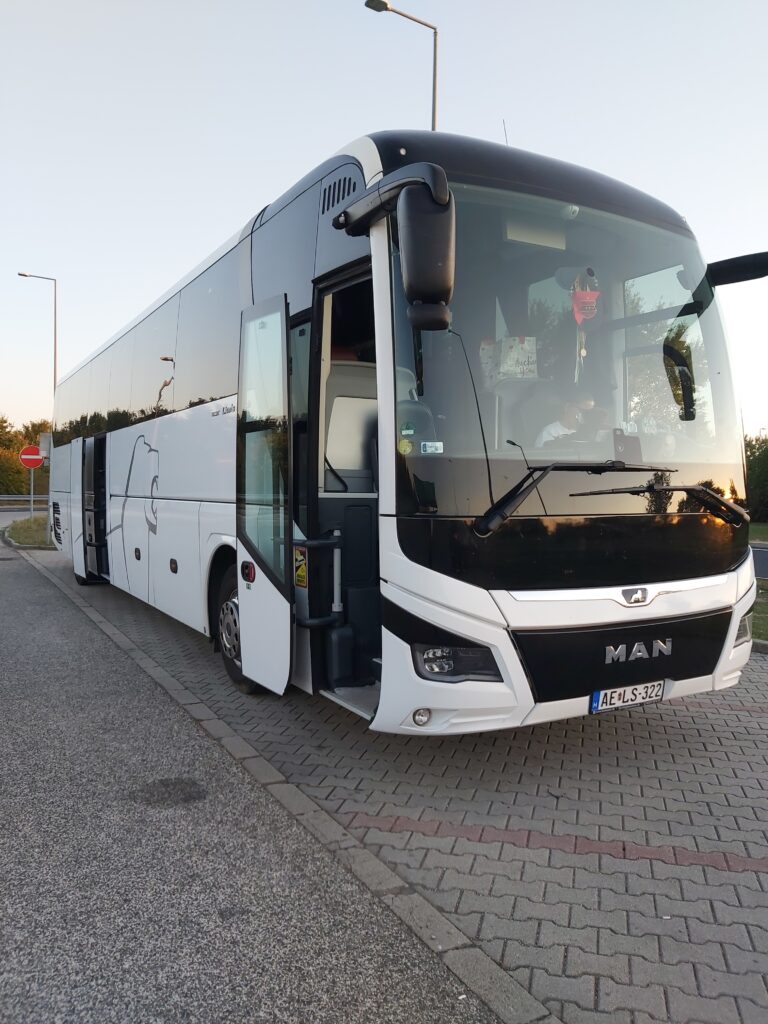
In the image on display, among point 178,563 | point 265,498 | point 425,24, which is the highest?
point 425,24

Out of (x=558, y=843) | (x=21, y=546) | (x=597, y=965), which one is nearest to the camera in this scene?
(x=597, y=965)

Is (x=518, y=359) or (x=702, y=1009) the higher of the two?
(x=518, y=359)

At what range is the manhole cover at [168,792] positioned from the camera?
432 centimetres

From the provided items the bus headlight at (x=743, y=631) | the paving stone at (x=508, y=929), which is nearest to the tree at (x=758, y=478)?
the bus headlight at (x=743, y=631)

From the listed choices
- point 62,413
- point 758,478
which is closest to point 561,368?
point 62,413

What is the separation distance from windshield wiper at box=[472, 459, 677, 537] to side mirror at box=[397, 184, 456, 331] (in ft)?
3.29

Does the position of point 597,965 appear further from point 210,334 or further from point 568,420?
point 210,334

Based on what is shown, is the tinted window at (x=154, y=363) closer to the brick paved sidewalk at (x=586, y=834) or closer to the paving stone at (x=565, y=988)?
the brick paved sidewalk at (x=586, y=834)

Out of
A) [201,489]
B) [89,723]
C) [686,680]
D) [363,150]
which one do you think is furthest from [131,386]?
[686,680]

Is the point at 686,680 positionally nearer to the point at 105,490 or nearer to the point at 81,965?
the point at 81,965

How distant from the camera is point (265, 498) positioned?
536 centimetres

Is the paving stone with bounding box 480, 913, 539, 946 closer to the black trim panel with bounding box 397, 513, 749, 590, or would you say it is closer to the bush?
the black trim panel with bounding box 397, 513, 749, 590

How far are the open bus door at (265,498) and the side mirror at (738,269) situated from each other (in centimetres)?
265

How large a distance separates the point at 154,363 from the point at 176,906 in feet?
20.5
